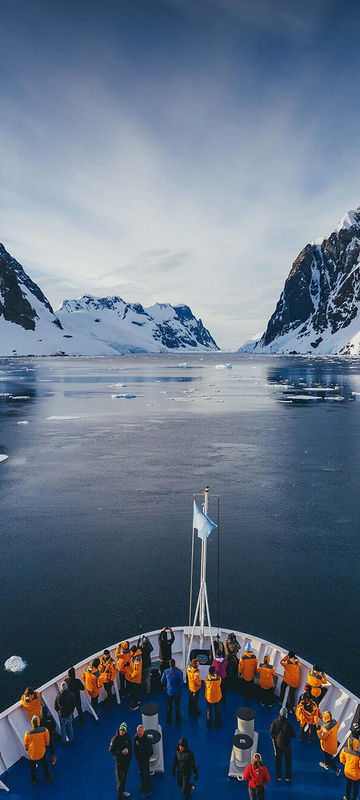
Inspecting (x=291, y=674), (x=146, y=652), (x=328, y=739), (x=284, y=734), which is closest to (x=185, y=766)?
(x=284, y=734)

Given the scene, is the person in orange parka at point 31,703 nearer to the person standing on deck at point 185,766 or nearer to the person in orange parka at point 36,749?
the person in orange parka at point 36,749

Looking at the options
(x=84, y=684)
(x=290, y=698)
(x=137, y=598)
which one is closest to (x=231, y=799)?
(x=290, y=698)

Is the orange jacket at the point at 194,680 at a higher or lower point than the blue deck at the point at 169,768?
higher

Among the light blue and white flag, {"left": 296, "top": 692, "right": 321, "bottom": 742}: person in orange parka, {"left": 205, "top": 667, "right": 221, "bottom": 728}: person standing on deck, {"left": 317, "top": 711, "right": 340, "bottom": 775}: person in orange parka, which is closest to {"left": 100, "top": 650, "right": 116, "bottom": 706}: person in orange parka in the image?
{"left": 205, "top": 667, "right": 221, "bottom": 728}: person standing on deck

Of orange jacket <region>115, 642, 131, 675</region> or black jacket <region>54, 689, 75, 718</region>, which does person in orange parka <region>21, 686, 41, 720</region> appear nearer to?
black jacket <region>54, 689, 75, 718</region>

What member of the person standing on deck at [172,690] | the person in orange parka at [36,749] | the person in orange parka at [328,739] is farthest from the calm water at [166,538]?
the person standing on deck at [172,690]

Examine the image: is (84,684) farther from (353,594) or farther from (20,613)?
(353,594)

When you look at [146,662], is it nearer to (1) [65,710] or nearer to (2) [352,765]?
(1) [65,710]
